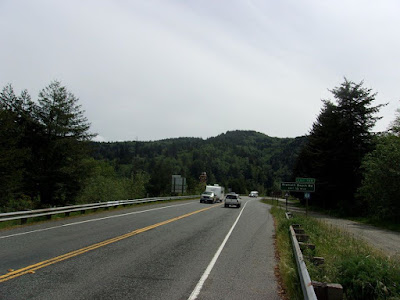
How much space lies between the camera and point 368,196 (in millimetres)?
29391

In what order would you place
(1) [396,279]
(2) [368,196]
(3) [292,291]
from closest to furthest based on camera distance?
(1) [396,279]
(3) [292,291]
(2) [368,196]

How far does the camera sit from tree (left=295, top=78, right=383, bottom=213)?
39.4 m

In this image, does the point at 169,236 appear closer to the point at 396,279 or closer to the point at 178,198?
the point at 396,279

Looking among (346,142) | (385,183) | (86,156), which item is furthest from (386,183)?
(86,156)

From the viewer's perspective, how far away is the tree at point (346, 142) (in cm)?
3941

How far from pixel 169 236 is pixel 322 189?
34278mm

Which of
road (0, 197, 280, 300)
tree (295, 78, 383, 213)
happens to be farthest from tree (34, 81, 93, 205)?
tree (295, 78, 383, 213)

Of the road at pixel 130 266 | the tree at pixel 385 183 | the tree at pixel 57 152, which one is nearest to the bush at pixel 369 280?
the road at pixel 130 266

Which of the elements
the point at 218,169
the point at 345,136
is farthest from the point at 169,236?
the point at 218,169

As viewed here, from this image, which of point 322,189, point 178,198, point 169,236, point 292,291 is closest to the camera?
point 292,291

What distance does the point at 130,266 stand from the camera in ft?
26.4

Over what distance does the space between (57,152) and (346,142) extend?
3303 centimetres

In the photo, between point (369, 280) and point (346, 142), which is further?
point (346, 142)

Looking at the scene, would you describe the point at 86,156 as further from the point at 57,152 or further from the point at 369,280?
the point at 369,280
